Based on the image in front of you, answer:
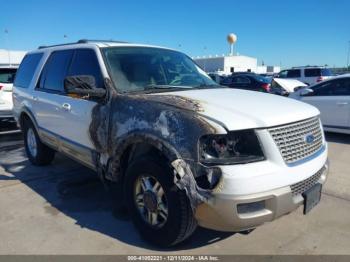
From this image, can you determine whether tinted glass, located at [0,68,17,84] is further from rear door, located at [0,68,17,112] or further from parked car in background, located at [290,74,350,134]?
parked car in background, located at [290,74,350,134]

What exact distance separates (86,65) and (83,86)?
634mm

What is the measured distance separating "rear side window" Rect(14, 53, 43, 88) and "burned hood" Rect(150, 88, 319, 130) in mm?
3167

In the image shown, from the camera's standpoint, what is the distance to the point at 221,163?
271 cm

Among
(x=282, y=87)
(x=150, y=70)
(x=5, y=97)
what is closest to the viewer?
(x=150, y=70)

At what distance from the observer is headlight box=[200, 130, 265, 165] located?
9.10 ft

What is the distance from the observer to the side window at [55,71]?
4.77 metres

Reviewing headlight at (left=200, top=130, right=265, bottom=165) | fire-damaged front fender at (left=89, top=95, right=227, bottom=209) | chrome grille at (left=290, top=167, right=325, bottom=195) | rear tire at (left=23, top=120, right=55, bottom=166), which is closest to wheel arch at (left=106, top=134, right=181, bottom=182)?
fire-damaged front fender at (left=89, top=95, right=227, bottom=209)

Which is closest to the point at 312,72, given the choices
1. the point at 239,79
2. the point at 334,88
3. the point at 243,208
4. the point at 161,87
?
the point at 239,79

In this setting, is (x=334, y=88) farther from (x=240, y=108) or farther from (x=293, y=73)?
(x=293, y=73)

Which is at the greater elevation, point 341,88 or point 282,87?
point 341,88

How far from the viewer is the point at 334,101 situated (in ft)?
28.1

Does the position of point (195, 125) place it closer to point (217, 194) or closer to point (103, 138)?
point (217, 194)

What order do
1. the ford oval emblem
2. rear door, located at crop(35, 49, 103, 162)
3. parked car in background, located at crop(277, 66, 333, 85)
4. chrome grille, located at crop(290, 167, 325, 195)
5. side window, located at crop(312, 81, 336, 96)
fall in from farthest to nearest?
parked car in background, located at crop(277, 66, 333, 85), side window, located at crop(312, 81, 336, 96), rear door, located at crop(35, 49, 103, 162), the ford oval emblem, chrome grille, located at crop(290, 167, 325, 195)

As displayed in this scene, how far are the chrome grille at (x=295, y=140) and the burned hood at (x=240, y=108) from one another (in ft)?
0.20
